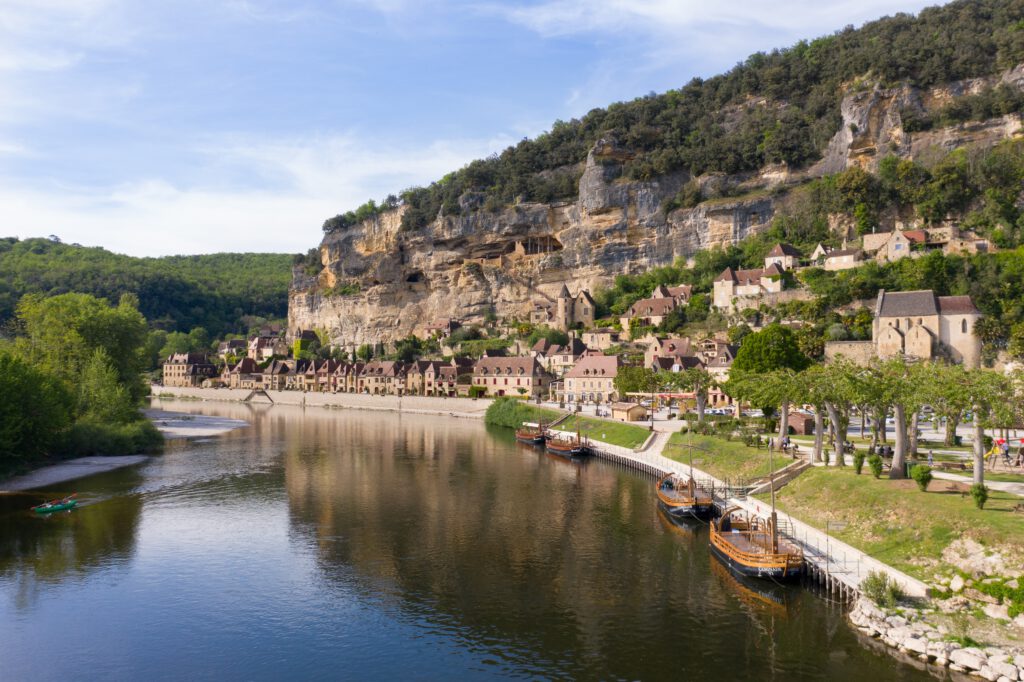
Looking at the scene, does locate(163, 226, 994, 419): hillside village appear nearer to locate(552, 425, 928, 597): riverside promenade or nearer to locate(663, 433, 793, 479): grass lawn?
locate(663, 433, 793, 479): grass lawn

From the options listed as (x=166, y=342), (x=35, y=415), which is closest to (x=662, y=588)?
(x=35, y=415)

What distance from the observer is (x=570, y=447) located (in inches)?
2208

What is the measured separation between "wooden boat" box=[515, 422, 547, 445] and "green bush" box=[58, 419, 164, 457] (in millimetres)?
30586

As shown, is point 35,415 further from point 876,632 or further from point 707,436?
point 876,632

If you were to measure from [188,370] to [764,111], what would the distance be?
110119mm

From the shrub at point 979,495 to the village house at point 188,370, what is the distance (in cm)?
13067

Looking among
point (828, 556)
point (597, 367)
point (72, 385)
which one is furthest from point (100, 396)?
point (828, 556)

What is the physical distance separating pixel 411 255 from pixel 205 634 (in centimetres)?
11486

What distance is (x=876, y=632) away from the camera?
803 inches

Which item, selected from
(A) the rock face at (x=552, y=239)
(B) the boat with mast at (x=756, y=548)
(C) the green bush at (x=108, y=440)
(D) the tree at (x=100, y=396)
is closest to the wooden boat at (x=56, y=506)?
(C) the green bush at (x=108, y=440)

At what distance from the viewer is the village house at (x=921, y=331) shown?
63.2 metres

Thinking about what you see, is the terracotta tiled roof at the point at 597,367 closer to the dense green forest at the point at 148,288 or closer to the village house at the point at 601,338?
the village house at the point at 601,338

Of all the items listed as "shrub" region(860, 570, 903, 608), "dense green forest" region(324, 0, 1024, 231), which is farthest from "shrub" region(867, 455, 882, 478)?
"dense green forest" region(324, 0, 1024, 231)

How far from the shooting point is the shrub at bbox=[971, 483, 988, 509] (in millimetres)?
24438
